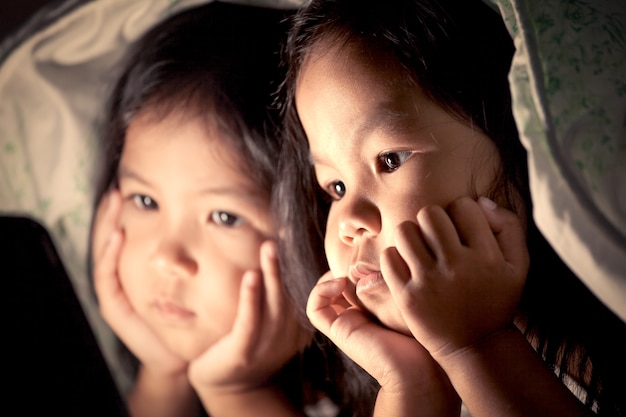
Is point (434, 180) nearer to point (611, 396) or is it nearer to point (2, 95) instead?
point (611, 396)

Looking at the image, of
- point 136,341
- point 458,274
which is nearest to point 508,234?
point 458,274

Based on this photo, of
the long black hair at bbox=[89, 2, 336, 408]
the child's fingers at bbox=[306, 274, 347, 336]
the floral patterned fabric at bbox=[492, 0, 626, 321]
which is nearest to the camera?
the floral patterned fabric at bbox=[492, 0, 626, 321]

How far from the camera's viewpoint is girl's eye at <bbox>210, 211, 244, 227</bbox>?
759 mm

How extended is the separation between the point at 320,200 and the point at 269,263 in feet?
0.28

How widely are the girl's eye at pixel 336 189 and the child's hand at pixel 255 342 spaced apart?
0.10 m

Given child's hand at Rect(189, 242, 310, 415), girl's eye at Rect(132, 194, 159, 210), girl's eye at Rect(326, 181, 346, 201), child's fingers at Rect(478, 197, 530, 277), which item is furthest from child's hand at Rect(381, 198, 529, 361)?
girl's eye at Rect(132, 194, 159, 210)

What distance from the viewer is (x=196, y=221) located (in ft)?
2.48

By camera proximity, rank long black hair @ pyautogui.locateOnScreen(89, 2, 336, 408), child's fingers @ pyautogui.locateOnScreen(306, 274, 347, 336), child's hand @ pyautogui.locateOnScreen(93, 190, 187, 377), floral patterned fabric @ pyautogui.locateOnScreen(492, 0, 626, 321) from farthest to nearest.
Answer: child's hand @ pyautogui.locateOnScreen(93, 190, 187, 377)
long black hair @ pyautogui.locateOnScreen(89, 2, 336, 408)
child's fingers @ pyautogui.locateOnScreen(306, 274, 347, 336)
floral patterned fabric @ pyautogui.locateOnScreen(492, 0, 626, 321)

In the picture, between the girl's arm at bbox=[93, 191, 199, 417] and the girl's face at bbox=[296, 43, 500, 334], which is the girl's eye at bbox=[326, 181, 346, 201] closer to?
the girl's face at bbox=[296, 43, 500, 334]

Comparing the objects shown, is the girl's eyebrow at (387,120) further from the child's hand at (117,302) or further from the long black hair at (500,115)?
the child's hand at (117,302)

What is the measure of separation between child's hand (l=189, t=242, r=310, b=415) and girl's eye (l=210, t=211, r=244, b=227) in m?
0.04

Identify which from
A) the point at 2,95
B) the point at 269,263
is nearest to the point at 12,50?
the point at 2,95

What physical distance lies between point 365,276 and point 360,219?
0.05 meters

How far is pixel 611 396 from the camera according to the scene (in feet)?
1.95
